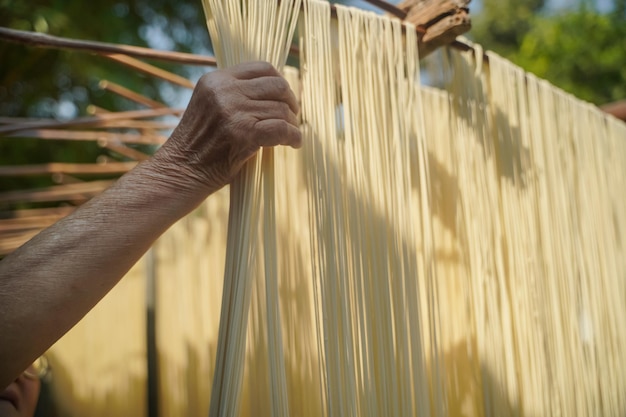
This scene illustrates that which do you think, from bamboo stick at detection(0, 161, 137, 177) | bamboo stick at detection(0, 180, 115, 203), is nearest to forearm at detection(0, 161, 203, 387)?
bamboo stick at detection(0, 161, 137, 177)

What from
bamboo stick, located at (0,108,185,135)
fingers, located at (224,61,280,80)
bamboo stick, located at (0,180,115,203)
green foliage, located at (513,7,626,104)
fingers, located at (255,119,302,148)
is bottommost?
fingers, located at (255,119,302,148)

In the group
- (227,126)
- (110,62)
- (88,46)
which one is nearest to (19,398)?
(88,46)

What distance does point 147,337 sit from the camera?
9.22ft

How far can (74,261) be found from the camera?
100 centimetres

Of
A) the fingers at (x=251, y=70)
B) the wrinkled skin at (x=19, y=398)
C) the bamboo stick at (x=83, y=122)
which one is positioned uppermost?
the bamboo stick at (x=83, y=122)

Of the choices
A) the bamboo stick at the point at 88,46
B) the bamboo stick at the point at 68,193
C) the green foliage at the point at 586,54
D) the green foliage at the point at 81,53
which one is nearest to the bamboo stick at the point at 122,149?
the bamboo stick at the point at 68,193

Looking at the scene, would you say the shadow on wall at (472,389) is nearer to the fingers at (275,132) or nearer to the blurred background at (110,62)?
the fingers at (275,132)

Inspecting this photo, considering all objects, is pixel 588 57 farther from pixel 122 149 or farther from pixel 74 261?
pixel 74 261

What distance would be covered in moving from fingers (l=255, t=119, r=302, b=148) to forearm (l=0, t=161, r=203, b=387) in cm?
21

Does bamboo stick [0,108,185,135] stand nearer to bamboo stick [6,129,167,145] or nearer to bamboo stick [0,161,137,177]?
bamboo stick [6,129,167,145]

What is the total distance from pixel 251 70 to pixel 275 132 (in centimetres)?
13

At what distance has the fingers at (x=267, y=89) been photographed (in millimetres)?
1047

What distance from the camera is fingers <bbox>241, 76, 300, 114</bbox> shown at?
3.44 ft

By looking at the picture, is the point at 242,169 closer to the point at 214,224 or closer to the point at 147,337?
the point at 214,224
